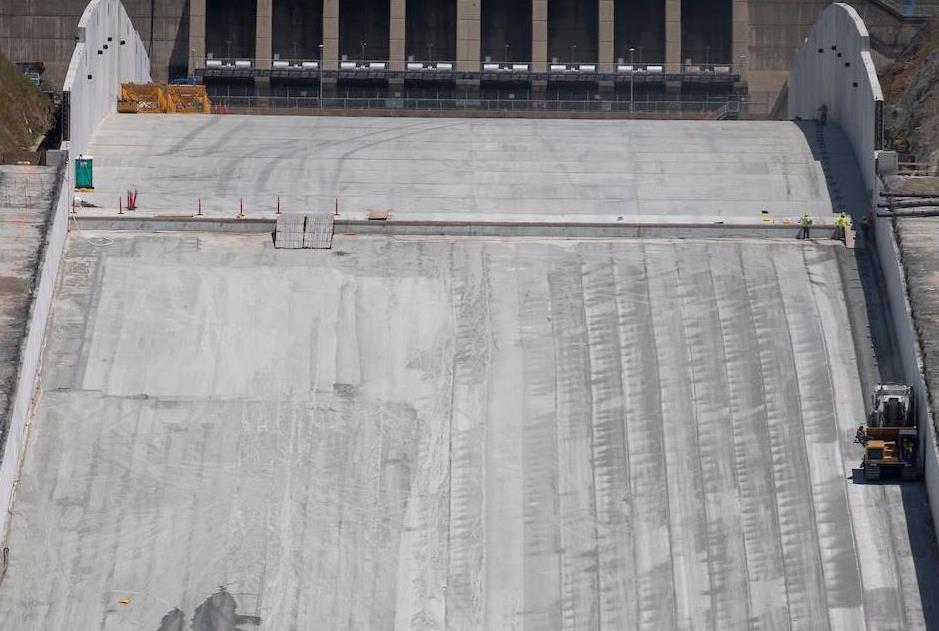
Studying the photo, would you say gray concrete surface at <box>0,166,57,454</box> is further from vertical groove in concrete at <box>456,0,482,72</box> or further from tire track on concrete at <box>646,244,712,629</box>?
vertical groove in concrete at <box>456,0,482,72</box>

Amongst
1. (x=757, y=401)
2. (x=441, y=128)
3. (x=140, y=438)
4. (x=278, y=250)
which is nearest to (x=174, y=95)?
(x=441, y=128)

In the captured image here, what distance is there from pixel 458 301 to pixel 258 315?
6808 mm

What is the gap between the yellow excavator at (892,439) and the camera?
58438mm

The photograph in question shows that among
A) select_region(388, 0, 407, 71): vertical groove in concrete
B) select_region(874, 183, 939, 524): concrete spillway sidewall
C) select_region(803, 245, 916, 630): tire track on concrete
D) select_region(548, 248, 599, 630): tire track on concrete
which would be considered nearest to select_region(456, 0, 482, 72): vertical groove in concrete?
select_region(388, 0, 407, 71): vertical groove in concrete

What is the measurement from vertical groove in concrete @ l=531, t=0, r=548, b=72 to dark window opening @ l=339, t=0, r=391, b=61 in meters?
8.14

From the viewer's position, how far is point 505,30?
103m

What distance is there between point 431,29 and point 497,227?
37176 mm

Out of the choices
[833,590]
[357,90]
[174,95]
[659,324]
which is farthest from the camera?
[357,90]

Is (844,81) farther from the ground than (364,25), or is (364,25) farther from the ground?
(364,25)

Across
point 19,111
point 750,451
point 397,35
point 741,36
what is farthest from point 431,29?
point 750,451

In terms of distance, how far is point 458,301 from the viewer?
214ft

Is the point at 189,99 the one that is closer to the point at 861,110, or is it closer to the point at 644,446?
the point at 861,110

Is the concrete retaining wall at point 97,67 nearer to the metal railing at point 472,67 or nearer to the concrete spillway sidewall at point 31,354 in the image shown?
the concrete spillway sidewall at point 31,354

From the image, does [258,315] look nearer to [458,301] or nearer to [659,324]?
[458,301]
